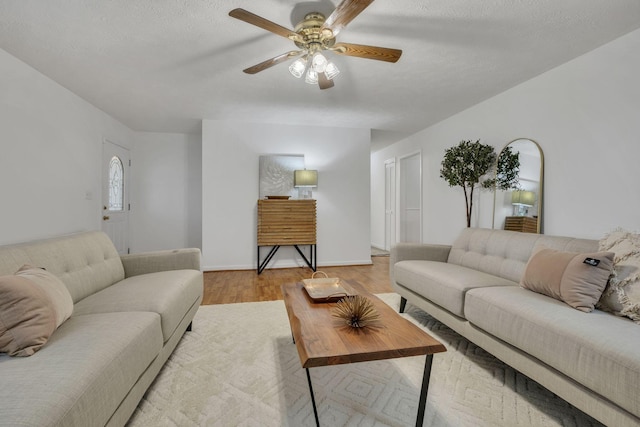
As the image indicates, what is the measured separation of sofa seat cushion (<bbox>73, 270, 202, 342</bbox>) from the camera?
162cm

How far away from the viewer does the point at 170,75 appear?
3008mm

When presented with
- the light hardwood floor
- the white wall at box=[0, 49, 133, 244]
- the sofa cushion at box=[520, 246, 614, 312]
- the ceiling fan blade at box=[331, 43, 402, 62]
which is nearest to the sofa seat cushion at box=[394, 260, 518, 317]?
the sofa cushion at box=[520, 246, 614, 312]

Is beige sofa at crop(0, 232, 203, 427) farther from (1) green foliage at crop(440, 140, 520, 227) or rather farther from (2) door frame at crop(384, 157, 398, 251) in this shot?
(2) door frame at crop(384, 157, 398, 251)

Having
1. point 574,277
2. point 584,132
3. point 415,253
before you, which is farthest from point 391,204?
point 574,277

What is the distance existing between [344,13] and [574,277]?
190 cm

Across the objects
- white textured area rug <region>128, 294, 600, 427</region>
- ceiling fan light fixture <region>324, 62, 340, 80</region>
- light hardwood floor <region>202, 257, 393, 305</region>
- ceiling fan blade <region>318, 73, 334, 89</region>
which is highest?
ceiling fan blade <region>318, 73, 334, 89</region>

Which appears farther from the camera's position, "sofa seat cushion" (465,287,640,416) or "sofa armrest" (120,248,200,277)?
"sofa armrest" (120,248,200,277)

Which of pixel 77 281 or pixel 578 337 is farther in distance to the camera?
pixel 77 281

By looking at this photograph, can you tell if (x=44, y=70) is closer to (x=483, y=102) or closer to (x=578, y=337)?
(x=578, y=337)

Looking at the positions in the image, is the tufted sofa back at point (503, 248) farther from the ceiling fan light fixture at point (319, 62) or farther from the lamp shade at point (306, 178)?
the lamp shade at point (306, 178)

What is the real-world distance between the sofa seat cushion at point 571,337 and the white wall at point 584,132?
1.34 m

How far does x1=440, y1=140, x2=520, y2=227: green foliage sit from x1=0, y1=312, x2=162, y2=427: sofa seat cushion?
3.57m

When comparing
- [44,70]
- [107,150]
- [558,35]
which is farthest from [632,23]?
[107,150]

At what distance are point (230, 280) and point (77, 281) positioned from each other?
2.30 meters
